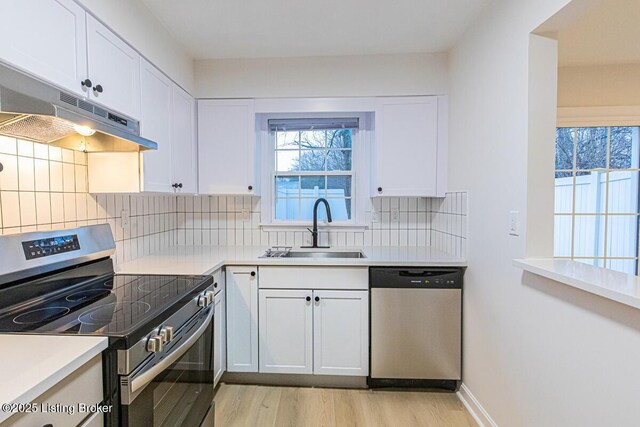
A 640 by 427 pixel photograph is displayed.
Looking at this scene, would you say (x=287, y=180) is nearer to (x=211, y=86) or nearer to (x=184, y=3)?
(x=211, y=86)

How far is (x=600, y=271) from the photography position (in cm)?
119

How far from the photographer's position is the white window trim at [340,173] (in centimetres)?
276

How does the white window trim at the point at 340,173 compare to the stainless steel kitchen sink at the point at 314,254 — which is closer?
the stainless steel kitchen sink at the point at 314,254

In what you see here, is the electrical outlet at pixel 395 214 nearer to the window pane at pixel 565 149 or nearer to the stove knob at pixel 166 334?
the window pane at pixel 565 149

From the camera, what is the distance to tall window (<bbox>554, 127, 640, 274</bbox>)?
8.50 ft

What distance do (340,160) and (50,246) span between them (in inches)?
82.0

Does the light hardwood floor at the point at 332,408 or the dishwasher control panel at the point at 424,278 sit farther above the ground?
the dishwasher control panel at the point at 424,278

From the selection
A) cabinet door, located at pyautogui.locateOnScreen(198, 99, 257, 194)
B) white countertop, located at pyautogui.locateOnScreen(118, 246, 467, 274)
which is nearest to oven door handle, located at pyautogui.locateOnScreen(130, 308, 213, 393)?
white countertop, located at pyautogui.locateOnScreen(118, 246, 467, 274)

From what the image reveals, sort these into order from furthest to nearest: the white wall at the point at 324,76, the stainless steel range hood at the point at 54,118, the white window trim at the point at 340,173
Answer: the white window trim at the point at 340,173, the white wall at the point at 324,76, the stainless steel range hood at the point at 54,118

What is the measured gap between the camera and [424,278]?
214 cm

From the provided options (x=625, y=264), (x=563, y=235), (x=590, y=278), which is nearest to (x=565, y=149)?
(x=563, y=235)

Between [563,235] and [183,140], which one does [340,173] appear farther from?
[563,235]

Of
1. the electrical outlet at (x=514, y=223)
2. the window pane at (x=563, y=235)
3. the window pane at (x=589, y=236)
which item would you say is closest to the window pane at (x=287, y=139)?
the electrical outlet at (x=514, y=223)

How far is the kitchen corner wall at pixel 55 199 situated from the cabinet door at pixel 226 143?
0.57m
